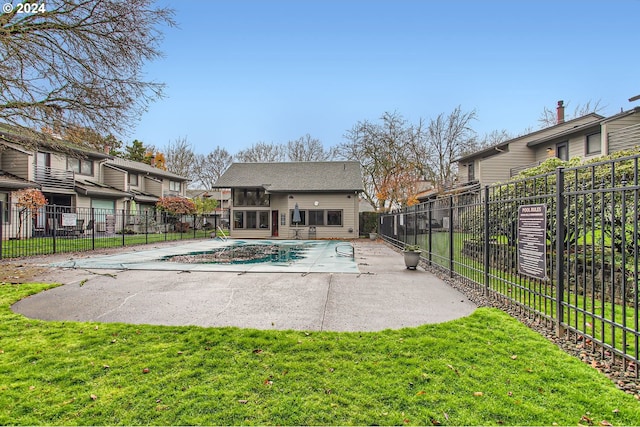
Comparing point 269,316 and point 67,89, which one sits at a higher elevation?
point 67,89

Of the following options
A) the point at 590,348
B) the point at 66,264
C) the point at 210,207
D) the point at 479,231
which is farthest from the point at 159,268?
the point at 210,207

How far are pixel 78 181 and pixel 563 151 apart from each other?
33.1 meters

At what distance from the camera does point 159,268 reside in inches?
360

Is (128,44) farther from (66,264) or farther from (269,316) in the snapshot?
(269,316)

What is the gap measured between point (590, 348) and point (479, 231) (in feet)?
10.3

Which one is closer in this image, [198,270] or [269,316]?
[269,316]

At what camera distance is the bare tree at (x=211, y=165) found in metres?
45.8

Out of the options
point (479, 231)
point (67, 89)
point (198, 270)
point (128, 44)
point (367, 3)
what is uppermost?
point (367, 3)

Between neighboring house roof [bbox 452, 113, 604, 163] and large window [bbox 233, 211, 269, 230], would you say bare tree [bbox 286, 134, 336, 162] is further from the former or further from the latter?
neighboring house roof [bbox 452, 113, 604, 163]

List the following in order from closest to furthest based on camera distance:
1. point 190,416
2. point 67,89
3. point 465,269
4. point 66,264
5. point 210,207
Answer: point 190,416
point 465,269
point 67,89
point 66,264
point 210,207

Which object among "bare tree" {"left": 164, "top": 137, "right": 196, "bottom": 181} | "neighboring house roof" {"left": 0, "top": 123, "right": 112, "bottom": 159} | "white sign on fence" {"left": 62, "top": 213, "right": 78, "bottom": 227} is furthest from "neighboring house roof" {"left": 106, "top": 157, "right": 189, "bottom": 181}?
"neighboring house roof" {"left": 0, "top": 123, "right": 112, "bottom": 159}

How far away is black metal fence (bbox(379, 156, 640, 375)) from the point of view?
3.13 m

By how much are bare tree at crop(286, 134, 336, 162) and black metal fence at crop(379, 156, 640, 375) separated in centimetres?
3164

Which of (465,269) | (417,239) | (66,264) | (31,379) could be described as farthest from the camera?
(417,239)
